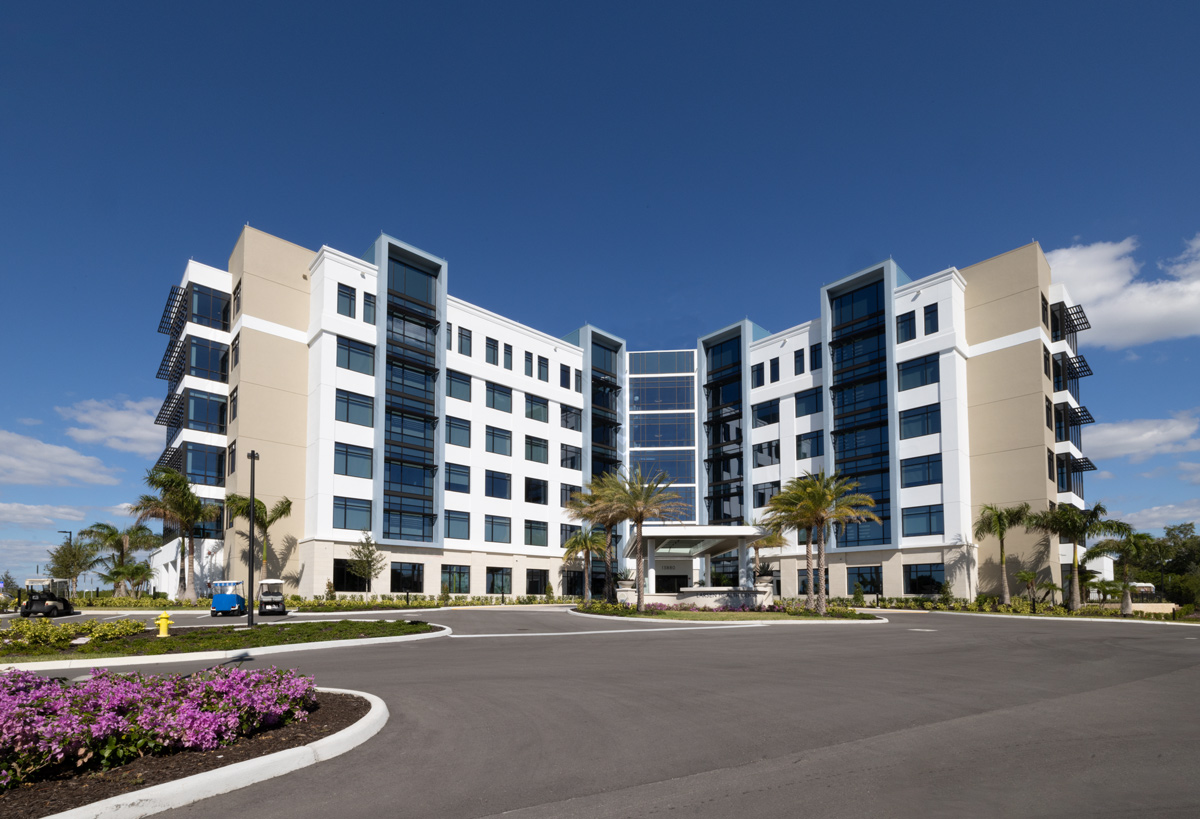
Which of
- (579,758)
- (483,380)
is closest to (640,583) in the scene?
(483,380)

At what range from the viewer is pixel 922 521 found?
2247 inches

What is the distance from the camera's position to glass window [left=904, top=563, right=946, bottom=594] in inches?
2167

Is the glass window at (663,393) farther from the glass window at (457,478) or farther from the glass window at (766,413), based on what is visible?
the glass window at (457,478)

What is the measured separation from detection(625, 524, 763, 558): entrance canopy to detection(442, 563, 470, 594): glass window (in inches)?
591

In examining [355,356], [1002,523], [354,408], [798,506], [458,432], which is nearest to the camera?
[798,506]

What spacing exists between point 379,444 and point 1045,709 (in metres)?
50.3

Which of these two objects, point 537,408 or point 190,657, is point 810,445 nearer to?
point 537,408

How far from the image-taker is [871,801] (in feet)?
23.2

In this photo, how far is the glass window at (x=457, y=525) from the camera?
61.3m

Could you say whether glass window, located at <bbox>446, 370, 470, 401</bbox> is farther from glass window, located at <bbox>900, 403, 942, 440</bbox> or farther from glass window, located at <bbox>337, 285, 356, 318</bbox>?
glass window, located at <bbox>900, 403, 942, 440</bbox>

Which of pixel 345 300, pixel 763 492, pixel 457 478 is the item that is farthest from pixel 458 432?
pixel 763 492

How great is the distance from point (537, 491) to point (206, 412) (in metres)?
26.9

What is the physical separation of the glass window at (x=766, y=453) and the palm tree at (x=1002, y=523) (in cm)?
1885

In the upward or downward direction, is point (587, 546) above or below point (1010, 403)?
below
